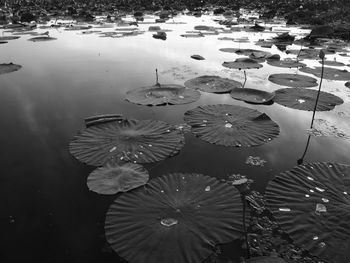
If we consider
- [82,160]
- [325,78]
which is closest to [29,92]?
[82,160]

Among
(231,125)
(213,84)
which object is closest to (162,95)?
(213,84)

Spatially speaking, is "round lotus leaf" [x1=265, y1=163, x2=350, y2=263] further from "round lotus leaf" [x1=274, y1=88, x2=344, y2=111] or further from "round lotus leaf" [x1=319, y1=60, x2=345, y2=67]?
"round lotus leaf" [x1=319, y1=60, x2=345, y2=67]

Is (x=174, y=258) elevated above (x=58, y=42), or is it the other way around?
(x=174, y=258)

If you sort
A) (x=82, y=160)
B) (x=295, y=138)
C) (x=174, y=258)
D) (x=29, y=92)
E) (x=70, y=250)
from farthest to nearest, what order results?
(x=29, y=92)
(x=295, y=138)
(x=82, y=160)
(x=70, y=250)
(x=174, y=258)

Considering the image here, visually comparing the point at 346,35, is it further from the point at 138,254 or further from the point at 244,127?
the point at 138,254

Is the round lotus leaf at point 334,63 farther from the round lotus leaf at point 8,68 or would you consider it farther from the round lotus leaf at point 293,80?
the round lotus leaf at point 8,68

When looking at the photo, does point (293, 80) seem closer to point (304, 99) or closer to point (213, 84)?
point (304, 99)

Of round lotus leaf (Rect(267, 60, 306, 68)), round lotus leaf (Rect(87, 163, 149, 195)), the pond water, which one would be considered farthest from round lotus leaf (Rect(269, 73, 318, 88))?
round lotus leaf (Rect(87, 163, 149, 195))
